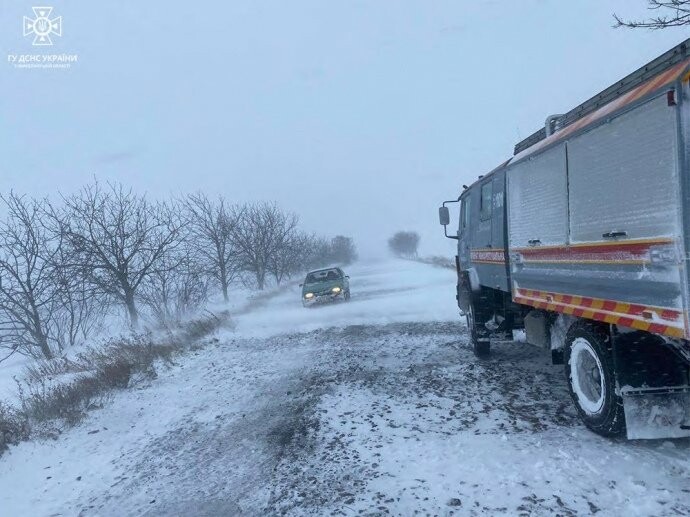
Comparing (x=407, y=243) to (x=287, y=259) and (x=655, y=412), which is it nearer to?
(x=287, y=259)

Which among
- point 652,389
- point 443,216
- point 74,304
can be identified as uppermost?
point 443,216

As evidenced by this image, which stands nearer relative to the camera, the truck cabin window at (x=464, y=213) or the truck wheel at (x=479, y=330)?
the truck wheel at (x=479, y=330)

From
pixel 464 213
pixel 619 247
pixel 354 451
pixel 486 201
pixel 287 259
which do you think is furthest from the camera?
pixel 287 259

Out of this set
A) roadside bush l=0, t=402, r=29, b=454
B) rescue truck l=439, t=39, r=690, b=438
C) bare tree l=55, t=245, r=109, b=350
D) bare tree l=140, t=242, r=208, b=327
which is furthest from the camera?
bare tree l=140, t=242, r=208, b=327

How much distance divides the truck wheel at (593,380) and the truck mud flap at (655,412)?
0.15m

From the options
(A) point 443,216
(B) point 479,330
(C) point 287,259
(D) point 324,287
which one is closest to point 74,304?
(D) point 324,287

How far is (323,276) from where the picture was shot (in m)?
21.5

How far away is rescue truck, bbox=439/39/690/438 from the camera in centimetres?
321

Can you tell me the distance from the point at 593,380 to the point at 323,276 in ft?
56.3

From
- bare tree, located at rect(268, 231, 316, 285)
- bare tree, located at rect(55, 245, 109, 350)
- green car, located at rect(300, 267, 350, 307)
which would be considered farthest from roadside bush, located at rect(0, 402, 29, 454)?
bare tree, located at rect(268, 231, 316, 285)

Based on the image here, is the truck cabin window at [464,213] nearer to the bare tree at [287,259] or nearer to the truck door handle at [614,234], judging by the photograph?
the truck door handle at [614,234]

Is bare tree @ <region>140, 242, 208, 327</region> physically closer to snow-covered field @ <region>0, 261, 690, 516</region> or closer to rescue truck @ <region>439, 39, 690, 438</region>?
snow-covered field @ <region>0, 261, 690, 516</region>

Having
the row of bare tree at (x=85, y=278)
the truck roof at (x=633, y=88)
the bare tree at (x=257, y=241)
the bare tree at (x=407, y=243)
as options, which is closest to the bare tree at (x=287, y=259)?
the bare tree at (x=257, y=241)

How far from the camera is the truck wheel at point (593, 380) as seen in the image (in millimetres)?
4176
